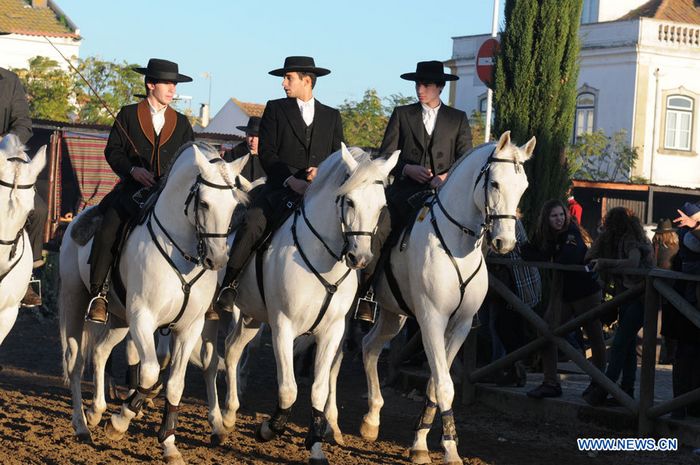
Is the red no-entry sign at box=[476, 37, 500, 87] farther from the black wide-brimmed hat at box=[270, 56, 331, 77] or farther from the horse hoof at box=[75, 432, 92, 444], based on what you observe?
the horse hoof at box=[75, 432, 92, 444]

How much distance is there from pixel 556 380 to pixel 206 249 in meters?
4.74

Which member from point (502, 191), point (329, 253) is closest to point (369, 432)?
point (329, 253)

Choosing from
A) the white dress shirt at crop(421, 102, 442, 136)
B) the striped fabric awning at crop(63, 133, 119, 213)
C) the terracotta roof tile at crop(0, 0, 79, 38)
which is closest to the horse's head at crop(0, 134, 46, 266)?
the white dress shirt at crop(421, 102, 442, 136)

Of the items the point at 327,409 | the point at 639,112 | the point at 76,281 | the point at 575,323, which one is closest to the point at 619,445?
the point at 575,323

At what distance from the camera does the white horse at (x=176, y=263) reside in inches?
335

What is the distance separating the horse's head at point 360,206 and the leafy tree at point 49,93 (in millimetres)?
23805

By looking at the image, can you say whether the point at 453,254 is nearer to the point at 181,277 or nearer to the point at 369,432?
the point at 369,432

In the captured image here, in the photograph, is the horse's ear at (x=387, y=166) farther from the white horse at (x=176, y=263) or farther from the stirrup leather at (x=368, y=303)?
the stirrup leather at (x=368, y=303)

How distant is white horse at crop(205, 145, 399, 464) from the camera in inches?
344

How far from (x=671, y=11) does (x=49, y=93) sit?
25.7 meters

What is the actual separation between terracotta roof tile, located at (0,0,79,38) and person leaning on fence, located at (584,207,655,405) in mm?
39549

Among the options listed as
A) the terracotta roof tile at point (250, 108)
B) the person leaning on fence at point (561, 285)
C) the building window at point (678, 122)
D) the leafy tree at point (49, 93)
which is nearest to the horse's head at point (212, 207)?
the person leaning on fence at point (561, 285)

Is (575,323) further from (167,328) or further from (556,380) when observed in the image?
(167,328)

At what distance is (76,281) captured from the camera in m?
10.3
